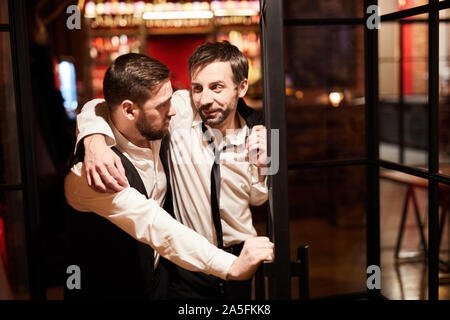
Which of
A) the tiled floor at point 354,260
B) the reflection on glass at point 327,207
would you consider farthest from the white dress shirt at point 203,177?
the reflection on glass at point 327,207

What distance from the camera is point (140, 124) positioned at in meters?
1.70

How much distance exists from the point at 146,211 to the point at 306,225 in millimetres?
3053

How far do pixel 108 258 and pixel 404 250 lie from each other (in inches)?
122

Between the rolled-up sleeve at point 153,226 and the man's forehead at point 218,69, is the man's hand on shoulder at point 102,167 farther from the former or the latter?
the man's forehead at point 218,69

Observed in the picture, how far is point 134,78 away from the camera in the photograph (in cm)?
167

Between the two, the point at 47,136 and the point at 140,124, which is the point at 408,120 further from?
the point at 140,124

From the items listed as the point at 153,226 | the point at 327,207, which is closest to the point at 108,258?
the point at 153,226

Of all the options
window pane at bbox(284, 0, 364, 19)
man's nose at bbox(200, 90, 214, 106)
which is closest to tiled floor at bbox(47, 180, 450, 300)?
man's nose at bbox(200, 90, 214, 106)

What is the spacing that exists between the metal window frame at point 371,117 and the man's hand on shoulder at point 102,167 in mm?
509

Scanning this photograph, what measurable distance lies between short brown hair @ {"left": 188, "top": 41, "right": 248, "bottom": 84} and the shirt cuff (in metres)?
0.60

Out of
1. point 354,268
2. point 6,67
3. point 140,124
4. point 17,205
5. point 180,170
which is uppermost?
point 6,67

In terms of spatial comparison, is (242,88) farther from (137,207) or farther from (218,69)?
(137,207)

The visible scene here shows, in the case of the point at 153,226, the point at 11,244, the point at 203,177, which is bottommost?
the point at 11,244
